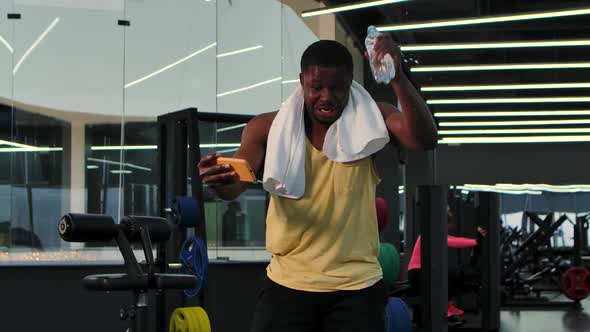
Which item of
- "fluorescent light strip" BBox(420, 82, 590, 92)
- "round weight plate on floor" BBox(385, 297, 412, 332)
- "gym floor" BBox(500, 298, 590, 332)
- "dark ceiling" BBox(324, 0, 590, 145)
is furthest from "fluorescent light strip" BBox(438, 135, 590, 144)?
"round weight plate on floor" BBox(385, 297, 412, 332)

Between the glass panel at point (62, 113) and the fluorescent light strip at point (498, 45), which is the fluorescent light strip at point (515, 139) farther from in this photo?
the glass panel at point (62, 113)

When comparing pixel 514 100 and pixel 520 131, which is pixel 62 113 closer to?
pixel 514 100

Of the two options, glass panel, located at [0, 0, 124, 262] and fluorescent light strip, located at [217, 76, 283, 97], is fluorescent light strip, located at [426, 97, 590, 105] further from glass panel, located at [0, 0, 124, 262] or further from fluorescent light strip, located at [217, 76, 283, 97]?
glass panel, located at [0, 0, 124, 262]

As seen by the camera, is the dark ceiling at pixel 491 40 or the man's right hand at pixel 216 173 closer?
the man's right hand at pixel 216 173

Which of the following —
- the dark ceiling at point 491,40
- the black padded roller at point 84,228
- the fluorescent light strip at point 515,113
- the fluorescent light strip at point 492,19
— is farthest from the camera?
the fluorescent light strip at point 515,113

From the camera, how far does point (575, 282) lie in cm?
948

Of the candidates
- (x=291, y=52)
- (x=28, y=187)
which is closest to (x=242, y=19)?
(x=291, y=52)

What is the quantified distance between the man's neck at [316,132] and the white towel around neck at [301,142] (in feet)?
0.10

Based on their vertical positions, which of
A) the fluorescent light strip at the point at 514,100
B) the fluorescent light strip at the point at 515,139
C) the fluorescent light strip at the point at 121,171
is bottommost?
the fluorescent light strip at the point at 121,171

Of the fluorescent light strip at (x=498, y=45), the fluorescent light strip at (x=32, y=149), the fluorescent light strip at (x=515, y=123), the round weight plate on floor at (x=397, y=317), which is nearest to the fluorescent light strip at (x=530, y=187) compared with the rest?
the fluorescent light strip at (x=515, y=123)

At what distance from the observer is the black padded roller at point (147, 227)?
214 centimetres

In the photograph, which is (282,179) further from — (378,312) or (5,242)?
(5,242)

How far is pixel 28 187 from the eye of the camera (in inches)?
209

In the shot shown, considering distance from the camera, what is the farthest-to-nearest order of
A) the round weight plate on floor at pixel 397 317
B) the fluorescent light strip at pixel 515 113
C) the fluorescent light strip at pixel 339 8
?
the fluorescent light strip at pixel 515 113, the fluorescent light strip at pixel 339 8, the round weight plate on floor at pixel 397 317
